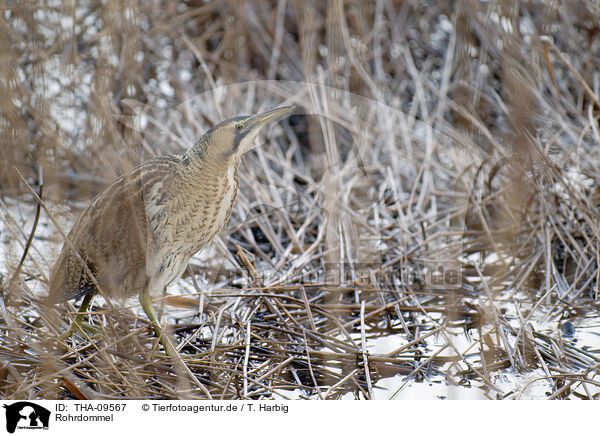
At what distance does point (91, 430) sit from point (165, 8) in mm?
1713

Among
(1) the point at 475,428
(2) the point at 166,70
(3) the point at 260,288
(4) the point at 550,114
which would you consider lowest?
(1) the point at 475,428

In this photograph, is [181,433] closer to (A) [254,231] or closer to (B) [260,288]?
(B) [260,288]

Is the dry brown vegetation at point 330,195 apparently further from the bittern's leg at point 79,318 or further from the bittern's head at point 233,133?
the bittern's head at point 233,133

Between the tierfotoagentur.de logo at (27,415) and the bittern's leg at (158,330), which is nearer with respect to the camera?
the tierfotoagentur.de logo at (27,415)

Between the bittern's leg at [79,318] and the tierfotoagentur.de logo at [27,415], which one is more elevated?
the bittern's leg at [79,318]

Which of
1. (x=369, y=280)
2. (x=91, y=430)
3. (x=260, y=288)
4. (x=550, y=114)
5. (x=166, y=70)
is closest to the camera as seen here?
(x=91, y=430)

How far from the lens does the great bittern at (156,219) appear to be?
1.15m

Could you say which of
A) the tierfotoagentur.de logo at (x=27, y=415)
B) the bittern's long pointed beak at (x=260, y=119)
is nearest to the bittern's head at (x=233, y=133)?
the bittern's long pointed beak at (x=260, y=119)

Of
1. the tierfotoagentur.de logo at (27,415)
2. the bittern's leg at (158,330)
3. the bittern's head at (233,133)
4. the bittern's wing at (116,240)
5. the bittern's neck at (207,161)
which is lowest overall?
the tierfotoagentur.de logo at (27,415)

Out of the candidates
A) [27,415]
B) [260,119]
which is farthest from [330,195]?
[27,415]

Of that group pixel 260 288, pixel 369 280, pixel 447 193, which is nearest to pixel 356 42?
pixel 447 193

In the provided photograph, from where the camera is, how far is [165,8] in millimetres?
2307

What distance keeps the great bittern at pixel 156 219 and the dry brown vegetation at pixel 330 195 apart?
6 cm

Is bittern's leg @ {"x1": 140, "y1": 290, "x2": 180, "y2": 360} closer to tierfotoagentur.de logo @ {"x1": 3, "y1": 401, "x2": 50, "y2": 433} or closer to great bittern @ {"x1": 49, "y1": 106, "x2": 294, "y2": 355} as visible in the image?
great bittern @ {"x1": 49, "y1": 106, "x2": 294, "y2": 355}
